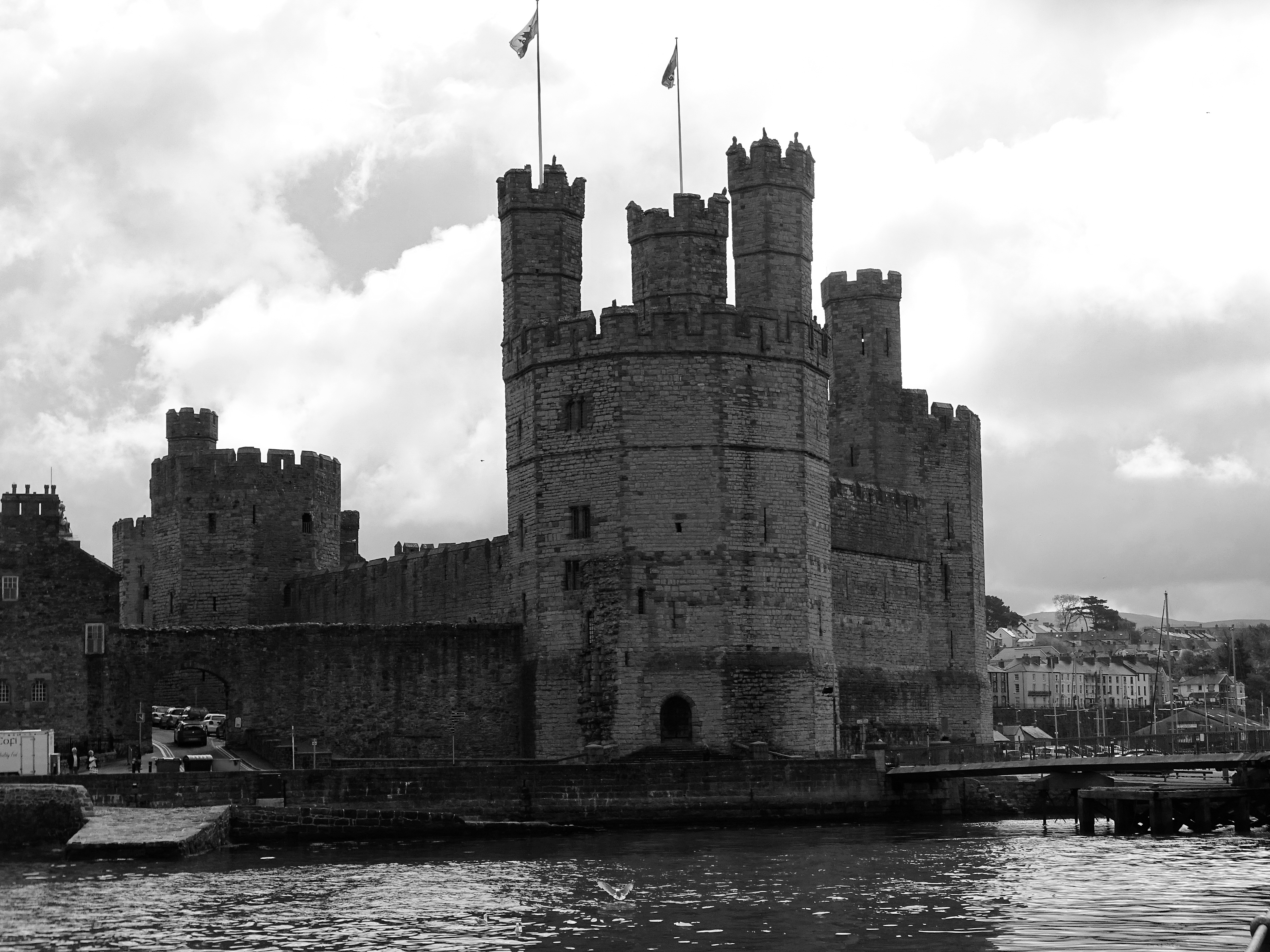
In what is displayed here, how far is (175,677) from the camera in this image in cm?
5575

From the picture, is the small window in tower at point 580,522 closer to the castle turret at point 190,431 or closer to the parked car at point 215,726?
the parked car at point 215,726

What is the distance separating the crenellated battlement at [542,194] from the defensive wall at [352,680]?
1100 centimetres

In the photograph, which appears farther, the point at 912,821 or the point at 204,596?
the point at 204,596

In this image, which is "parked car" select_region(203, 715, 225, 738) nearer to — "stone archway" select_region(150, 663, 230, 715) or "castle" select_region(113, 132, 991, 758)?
"stone archway" select_region(150, 663, 230, 715)

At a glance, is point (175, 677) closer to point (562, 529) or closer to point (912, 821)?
point (562, 529)

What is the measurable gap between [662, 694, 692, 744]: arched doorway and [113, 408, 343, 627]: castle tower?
20.7 meters

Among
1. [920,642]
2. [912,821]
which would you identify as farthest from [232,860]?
[920,642]

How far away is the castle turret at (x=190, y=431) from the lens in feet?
232

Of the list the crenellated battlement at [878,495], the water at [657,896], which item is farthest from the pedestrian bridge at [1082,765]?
the crenellated battlement at [878,495]

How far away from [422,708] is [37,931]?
21780 mm

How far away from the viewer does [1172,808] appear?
48.0 metres

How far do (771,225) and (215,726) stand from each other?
1969 cm

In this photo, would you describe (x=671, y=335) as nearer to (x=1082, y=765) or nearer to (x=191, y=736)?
(x=1082, y=765)

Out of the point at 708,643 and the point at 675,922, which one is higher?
the point at 708,643
